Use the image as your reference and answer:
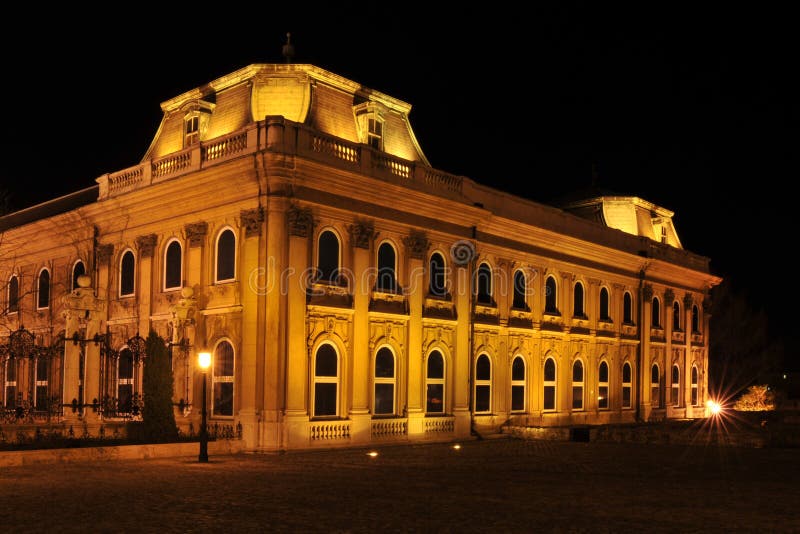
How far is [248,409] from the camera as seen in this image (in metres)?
27.3

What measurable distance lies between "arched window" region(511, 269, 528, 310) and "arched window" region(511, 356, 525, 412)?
2.22 m

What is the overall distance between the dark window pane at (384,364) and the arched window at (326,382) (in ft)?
6.42

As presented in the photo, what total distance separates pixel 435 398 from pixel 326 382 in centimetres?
591

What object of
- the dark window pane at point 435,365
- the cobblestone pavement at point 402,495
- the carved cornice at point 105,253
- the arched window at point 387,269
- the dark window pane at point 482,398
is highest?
the carved cornice at point 105,253

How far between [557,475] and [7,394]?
1070 inches

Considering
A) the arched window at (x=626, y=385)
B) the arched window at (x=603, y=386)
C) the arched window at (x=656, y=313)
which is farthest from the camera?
the arched window at (x=656, y=313)

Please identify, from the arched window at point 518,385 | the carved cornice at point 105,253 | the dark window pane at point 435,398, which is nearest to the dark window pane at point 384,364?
the dark window pane at point 435,398

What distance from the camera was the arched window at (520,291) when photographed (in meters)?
39.1

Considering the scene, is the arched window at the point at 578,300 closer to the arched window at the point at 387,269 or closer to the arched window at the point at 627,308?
the arched window at the point at 627,308

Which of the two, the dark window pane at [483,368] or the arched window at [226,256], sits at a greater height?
the arched window at [226,256]

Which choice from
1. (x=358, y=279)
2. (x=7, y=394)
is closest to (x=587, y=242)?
(x=358, y=279)

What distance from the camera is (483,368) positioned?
3706cm

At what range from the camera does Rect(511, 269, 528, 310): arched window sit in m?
39.1

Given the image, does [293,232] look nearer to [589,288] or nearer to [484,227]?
[484,227]
